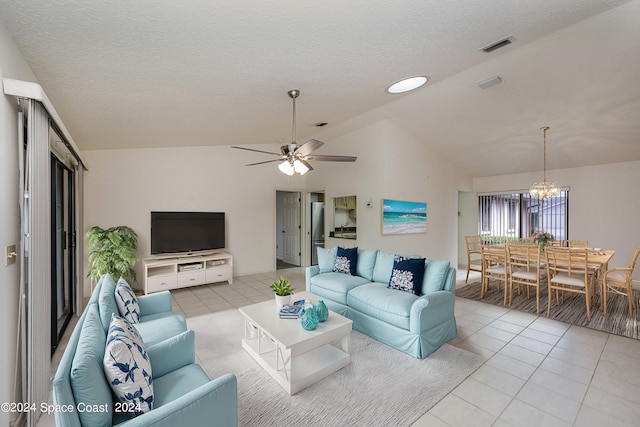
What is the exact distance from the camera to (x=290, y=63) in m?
2.47

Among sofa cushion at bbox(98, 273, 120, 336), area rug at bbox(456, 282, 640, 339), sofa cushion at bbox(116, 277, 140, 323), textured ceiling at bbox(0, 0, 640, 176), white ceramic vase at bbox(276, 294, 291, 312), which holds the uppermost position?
textured ceiling at bbox(0, 0, 640, 176)

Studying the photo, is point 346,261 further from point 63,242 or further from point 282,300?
point 63,242

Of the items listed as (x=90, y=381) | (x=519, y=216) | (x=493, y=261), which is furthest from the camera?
(x=519, y=216)

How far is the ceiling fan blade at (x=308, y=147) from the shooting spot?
10.1 feet

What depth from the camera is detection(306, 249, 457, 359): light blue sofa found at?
2676mm

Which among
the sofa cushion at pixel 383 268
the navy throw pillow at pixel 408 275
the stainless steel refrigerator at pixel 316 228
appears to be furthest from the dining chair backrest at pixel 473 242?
the stainless steel refrigerator at pixel 316 228

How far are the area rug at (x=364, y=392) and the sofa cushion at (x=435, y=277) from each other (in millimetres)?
642

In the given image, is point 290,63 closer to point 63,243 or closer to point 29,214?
point 29,214

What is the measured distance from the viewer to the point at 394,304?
285cm

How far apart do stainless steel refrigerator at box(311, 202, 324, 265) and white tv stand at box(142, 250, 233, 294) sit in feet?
8.24

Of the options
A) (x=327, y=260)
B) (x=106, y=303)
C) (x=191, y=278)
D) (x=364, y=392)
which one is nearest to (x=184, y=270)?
(x=191, y=278)

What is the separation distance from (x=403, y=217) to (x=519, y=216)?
3.58 metres

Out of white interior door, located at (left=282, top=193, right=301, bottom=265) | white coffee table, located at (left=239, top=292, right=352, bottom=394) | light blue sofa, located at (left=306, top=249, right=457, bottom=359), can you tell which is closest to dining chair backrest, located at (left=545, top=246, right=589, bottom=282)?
light blue sofa, located at (left=306, top=249, right=457, bottom=359)

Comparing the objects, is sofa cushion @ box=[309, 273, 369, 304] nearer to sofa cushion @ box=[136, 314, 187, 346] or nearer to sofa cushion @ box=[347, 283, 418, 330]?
sofa cushion @ box=[347, 283, 418, 330]
